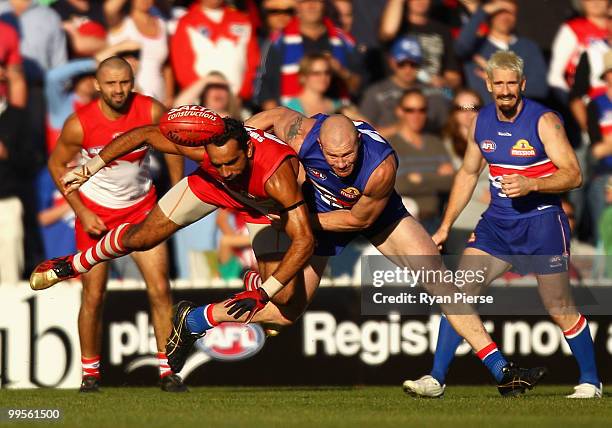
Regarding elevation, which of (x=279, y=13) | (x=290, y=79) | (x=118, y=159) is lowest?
(x=118, y=159)

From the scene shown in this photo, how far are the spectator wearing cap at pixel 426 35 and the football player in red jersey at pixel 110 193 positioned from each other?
4.48 meters

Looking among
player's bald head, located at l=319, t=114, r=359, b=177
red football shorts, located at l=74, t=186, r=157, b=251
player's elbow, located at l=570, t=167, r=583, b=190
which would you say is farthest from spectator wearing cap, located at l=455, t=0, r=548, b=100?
player's bald head, located at l=319, t=114, r=359, b=177

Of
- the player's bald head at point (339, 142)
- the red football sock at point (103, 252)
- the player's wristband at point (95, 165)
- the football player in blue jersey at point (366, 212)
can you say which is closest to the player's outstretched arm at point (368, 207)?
the football player in blue jersey at point (366, 212)

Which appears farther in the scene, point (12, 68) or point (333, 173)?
point (12, 68)

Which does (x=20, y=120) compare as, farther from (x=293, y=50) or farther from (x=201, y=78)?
(x=293, y=50)

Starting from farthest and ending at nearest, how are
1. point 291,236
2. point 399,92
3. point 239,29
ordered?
1. point 239,29
2. point 399,92
3. point 291,236

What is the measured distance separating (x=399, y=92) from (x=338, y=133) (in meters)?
5.43

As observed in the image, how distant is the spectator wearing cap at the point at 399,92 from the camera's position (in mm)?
15156

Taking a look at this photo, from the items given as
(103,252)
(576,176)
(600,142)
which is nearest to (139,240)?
(103,252)

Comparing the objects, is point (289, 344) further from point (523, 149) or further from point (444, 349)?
point (523, 149)

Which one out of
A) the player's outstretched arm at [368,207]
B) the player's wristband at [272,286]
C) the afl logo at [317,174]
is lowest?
the player's wristband at [272,286]

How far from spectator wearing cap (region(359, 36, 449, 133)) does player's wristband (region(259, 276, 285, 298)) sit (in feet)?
17.1

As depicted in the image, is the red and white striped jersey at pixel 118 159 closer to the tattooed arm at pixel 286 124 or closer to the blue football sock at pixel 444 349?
the tattooed arm at pixel 286 124

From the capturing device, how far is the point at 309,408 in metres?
9.98
